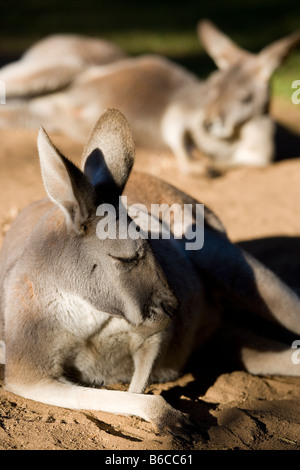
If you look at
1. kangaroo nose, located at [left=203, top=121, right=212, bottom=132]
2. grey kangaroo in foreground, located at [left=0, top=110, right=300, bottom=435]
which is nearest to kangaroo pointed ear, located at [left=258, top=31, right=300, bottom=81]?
kangaroo nose, located at [left=203, top=121, right=212, bottom=132]

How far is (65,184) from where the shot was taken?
263cm

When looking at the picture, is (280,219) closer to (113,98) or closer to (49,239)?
(113,98)

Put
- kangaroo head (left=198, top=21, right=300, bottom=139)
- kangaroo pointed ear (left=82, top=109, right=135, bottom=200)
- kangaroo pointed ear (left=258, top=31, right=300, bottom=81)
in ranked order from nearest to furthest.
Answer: kangaroo pointed ear (left=82, top=109, right=135, bottom=200), kangaroo head (left=198, top=21, right=300, bottom=139), kangaroo pointed ear (left=258, top=31, right=300, bottom=81)

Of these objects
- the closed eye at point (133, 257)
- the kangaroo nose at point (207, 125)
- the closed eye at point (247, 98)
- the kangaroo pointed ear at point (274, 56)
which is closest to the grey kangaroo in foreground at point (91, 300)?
the closed eye at point (133, 257)

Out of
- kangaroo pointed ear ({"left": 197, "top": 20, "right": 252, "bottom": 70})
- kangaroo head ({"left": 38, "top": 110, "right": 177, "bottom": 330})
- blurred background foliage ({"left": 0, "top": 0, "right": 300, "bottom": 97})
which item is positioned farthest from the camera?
blurred background foliage ({"left": 0, "top": 0, "right": 300, "bottom": 97})

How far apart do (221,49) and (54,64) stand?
5.52 ft

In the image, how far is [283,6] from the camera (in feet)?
42.3

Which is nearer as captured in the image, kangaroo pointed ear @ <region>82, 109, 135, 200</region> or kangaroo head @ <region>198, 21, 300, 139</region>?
kangaroo pointed ear @ <region>82, 109, 135, 200</region>

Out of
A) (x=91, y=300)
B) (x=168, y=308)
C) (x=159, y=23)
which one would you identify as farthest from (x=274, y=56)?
(x=159, y=23)

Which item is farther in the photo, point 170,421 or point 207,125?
point 207,125

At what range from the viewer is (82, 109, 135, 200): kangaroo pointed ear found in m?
2.83

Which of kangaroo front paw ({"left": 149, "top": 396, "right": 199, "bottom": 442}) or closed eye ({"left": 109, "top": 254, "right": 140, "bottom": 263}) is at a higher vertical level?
closed eye ({"left": 109, "top": 254, "right": 140, "bottom": 263})

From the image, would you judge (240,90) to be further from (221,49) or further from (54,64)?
(54,64)

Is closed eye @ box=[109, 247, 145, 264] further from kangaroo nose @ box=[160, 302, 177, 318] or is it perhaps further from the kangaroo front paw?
the kangaroo front paw
